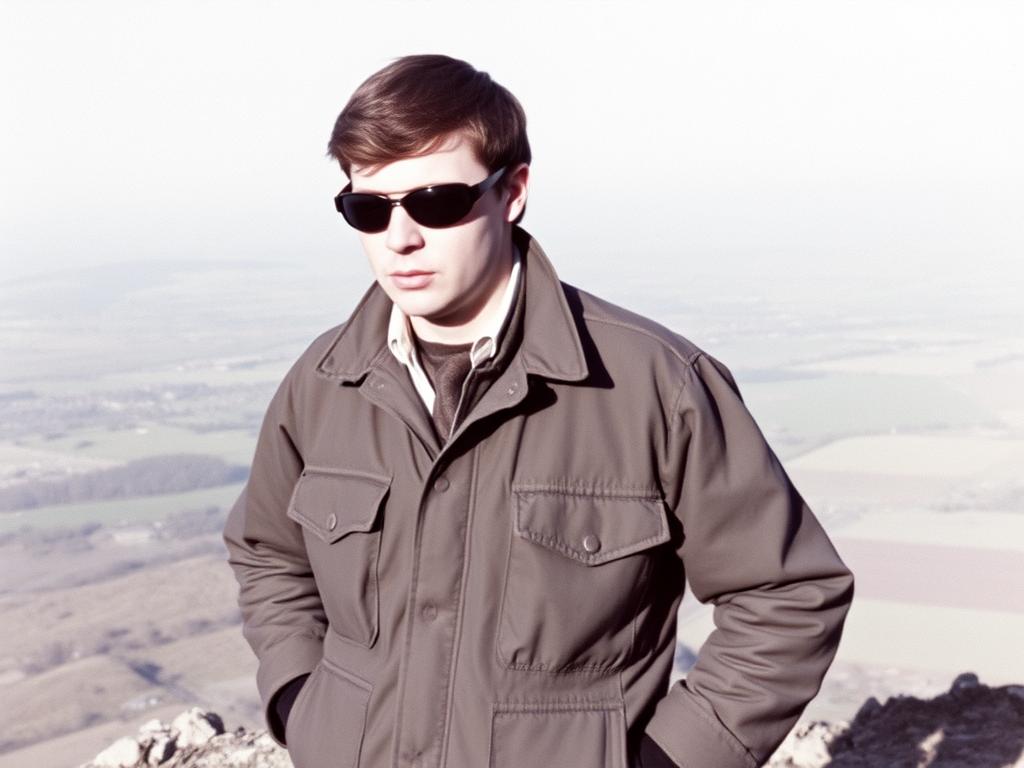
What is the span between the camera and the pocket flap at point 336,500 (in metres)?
2.08

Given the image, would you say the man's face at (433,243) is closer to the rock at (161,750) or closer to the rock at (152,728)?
the rock at (161,750)

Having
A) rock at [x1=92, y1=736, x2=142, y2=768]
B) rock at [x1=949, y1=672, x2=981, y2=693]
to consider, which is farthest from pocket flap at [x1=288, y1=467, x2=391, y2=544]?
rock at [x1=949, y1=672, x2=981, y2=693]

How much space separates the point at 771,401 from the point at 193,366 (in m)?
40.3

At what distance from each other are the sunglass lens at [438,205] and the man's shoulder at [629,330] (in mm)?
265

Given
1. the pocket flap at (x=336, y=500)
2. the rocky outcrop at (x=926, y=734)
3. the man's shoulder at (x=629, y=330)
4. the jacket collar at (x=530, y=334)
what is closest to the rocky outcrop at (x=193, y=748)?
the rocky outcrop at (x=926, y=734)

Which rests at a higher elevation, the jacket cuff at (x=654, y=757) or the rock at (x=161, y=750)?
the jacket cuff at (x=654, y=757)

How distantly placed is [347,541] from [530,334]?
492 millimetres

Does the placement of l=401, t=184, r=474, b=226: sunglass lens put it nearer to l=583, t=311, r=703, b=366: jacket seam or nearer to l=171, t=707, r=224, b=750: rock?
l=583, t=311, r=703, b=366: jacket seam

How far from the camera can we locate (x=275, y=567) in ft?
8.32

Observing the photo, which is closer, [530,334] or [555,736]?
[555,736]

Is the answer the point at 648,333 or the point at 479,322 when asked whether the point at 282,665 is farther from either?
the point at 648,333

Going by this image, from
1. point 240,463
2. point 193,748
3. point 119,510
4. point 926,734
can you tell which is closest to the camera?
point 926,734

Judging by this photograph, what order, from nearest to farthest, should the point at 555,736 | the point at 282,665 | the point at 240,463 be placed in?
the point at 555,736 < the point at 282,665 < the point at 240,463

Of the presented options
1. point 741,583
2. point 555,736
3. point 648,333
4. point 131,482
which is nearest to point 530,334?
point 648,333
